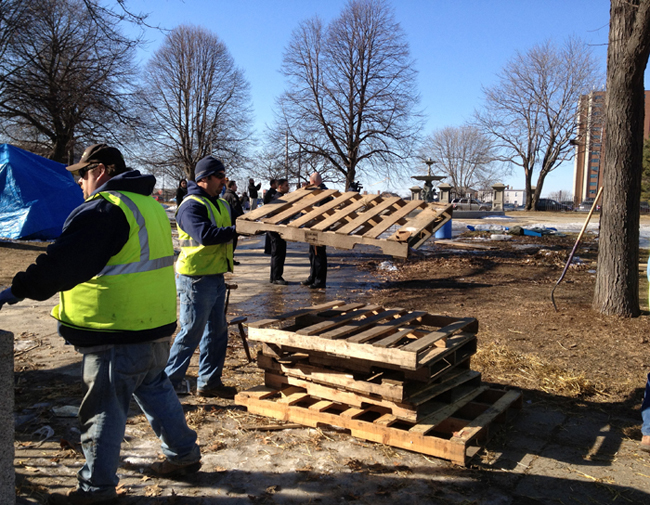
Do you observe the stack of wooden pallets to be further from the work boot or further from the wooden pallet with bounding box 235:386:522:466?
the work boot

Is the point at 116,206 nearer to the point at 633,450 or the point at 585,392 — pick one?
the point at 633,450

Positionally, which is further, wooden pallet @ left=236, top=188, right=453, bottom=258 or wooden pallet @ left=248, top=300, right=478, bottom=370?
wooden pallet @ left=236, top=188, right=453, bottom=258

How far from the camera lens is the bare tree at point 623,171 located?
7242mm

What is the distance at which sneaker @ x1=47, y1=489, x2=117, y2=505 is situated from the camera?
113 inches

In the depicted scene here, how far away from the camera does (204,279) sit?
177 inches

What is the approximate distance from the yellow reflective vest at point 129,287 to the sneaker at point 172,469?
0.95 metres

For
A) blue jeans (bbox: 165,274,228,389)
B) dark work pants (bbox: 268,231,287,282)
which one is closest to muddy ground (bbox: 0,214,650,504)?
blue jeans (bbox: 165,274,228,389)

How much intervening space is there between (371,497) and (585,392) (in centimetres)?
278

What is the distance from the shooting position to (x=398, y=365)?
11.8ft

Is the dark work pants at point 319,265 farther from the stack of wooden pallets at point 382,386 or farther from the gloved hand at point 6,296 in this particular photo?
the gloved hand at point 6,296

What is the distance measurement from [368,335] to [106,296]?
193cm

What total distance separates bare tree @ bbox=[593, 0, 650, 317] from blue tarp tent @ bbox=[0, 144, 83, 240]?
47.5 ft

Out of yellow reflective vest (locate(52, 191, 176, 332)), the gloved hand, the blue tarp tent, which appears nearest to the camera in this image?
the gloved hand

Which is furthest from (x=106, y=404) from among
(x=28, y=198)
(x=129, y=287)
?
(x=28, y=198)
